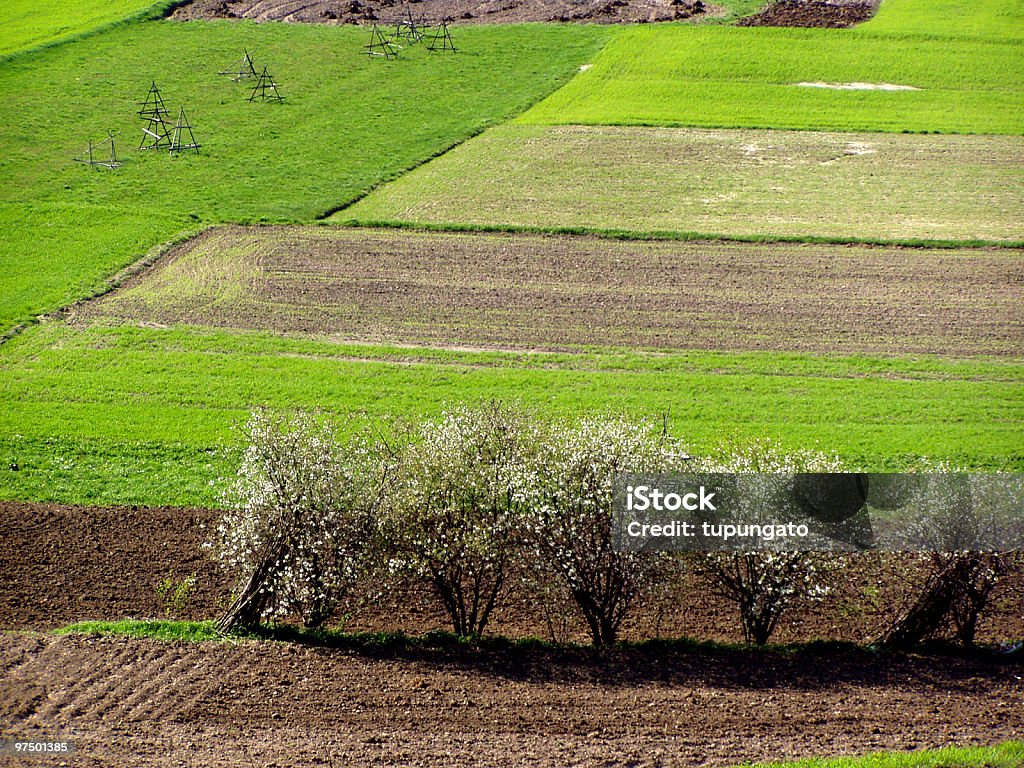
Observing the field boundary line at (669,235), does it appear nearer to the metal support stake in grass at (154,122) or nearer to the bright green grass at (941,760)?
the metal support stake in grass at (154,122)

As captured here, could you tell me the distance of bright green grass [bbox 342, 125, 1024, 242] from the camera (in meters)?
47.8

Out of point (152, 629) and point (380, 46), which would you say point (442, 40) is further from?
point (152, 629)

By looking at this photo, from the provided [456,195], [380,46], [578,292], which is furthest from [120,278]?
[380,46]

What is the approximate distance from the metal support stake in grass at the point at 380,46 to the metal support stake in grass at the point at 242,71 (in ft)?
25.3

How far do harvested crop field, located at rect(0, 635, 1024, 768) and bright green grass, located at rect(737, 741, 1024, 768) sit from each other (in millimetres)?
501

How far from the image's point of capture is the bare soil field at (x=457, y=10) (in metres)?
79.8

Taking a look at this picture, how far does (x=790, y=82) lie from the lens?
6725cm

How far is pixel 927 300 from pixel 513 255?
15375mm

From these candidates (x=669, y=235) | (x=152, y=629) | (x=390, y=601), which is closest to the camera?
(x=152, y=629)

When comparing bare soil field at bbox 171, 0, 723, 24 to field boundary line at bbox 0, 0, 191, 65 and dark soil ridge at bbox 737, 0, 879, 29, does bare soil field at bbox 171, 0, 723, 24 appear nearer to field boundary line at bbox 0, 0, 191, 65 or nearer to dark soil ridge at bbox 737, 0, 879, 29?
field boundary line at bbox 0, 0, 191, 65

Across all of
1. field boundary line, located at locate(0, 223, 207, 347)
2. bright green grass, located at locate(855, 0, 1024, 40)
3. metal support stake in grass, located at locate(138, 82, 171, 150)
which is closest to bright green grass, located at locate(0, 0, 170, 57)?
metal support stake in grass, located at locate(138, 82, 171, 150)

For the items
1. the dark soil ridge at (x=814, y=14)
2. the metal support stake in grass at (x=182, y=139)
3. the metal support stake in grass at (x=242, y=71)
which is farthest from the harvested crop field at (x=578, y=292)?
the dark soil ridge at (x=814, y=14)

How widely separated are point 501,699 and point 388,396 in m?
14.8

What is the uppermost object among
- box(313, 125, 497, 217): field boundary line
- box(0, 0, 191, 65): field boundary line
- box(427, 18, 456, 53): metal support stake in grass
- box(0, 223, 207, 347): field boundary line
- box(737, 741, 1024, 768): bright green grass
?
box(0, 0, 191, 65): field boundary line
